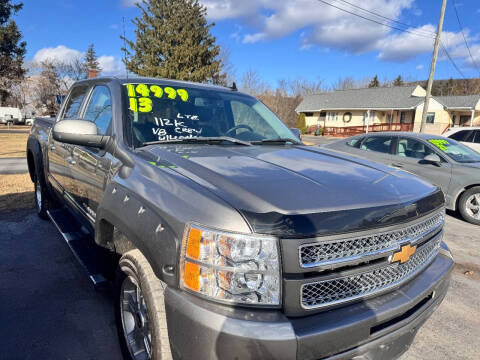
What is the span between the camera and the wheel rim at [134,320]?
6.36 ft

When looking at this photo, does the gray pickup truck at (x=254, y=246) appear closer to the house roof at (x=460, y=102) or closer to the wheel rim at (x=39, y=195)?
the wheel rim at (x=39, y=195)

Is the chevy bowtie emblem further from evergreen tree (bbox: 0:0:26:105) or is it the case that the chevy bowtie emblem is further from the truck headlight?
evergreen tree (bbox: 0:0:26:105)

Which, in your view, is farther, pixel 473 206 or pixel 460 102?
pixel 460 102

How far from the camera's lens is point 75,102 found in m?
3.76

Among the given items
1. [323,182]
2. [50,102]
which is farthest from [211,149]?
[50,102]

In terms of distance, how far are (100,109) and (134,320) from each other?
1.90 metres

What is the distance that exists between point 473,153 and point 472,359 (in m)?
5.69

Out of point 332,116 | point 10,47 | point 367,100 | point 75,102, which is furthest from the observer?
point 332,116

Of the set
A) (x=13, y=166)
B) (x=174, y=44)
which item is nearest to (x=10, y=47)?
(x=174, y=44)

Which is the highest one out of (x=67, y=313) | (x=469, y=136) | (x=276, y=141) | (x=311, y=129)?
(x=276, y=141)

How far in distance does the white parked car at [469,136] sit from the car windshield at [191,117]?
8772mm

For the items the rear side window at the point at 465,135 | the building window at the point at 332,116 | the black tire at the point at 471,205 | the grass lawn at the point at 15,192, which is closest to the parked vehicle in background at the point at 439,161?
the black tire at the point at 471,205

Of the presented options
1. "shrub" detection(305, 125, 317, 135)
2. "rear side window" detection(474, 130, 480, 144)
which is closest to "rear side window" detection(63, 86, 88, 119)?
"rear side window" detection(474, 130, 480, 144)

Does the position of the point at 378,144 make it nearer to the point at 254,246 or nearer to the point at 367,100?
the point at 254,246
